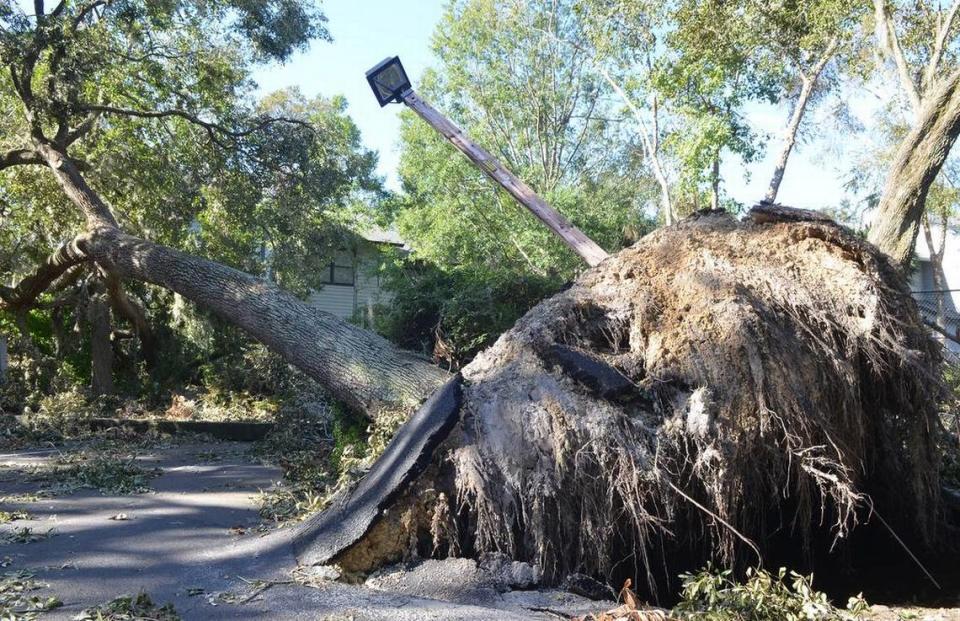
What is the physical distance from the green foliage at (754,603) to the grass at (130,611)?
2.76 m

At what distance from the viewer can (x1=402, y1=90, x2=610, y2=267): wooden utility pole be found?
32.8 feet

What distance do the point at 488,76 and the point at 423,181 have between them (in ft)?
20.1

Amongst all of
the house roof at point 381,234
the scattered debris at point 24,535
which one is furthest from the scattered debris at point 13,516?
the house roof at point 381,234

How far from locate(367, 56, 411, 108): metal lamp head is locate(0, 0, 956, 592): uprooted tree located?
4652mm

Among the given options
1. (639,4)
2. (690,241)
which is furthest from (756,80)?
(690,241)

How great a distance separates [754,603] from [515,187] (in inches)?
273

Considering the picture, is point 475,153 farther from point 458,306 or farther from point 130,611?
point 130,611

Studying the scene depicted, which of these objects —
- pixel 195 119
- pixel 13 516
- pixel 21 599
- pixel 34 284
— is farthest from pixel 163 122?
pixel 21 599

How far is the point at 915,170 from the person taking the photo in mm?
7516

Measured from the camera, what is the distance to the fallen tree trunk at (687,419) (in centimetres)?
480

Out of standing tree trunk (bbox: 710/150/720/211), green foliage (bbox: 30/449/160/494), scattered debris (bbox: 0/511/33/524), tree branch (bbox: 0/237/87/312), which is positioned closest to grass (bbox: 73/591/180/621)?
scattered debris (bbox: 0/511/33/524)

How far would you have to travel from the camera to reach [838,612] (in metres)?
4.54

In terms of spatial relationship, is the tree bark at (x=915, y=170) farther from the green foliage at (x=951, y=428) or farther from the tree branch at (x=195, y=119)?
the tree branch at (x=195, y=119)

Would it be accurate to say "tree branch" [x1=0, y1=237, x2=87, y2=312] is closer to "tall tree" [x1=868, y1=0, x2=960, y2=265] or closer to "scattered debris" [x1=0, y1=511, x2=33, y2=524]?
"scattered debris" [x1=0, y1=511, x2=33, y2=524]
